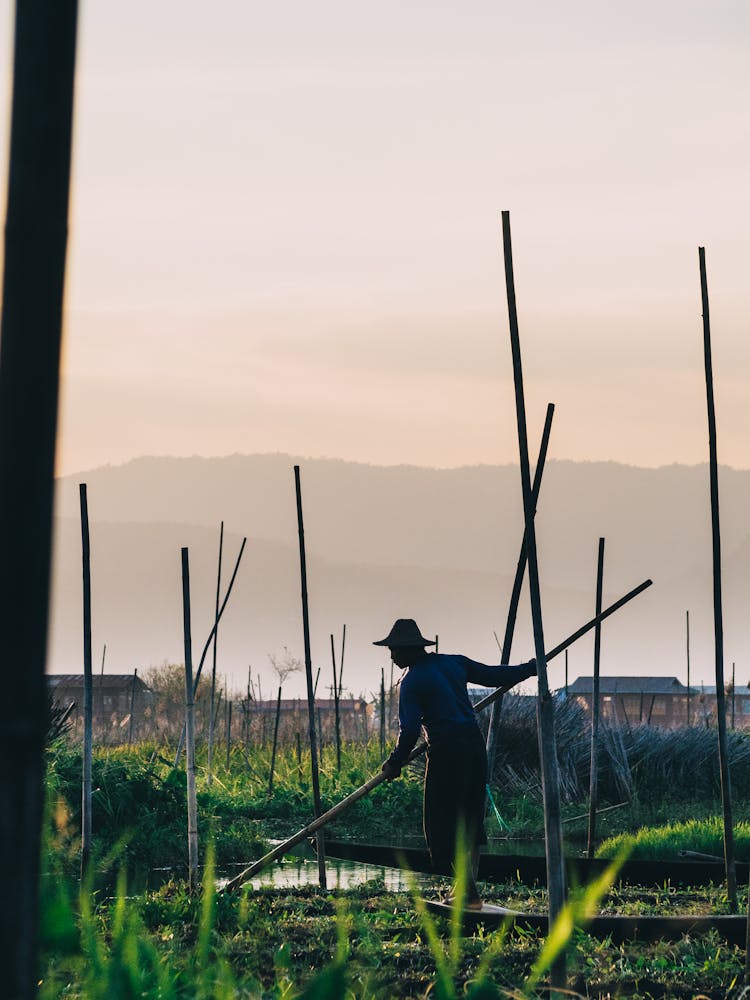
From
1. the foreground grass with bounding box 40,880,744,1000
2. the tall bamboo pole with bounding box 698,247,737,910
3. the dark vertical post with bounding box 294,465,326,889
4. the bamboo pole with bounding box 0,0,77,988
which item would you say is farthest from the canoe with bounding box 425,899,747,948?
the bamboo pole with bounding box 0,0,77,988

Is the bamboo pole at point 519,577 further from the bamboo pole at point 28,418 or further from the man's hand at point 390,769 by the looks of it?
the bamboo pole at point 28,418

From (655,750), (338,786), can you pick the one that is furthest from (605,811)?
(338,786)

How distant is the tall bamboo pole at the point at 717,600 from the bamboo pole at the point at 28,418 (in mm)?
6741

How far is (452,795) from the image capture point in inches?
302

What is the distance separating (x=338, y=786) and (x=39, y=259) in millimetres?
15296

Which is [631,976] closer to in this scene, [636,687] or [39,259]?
[39,259]

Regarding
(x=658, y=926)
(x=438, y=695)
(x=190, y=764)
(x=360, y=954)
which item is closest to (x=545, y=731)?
(x=360, y=954)

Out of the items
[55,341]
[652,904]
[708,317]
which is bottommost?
[652,904]

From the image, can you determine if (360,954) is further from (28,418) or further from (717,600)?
(28,418)

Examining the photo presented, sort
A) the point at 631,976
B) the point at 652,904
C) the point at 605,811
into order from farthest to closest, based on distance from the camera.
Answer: the point at 605,811, the point at 652,904, the point at 631,976

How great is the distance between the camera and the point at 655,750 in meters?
17.0

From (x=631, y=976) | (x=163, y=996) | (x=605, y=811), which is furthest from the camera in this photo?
(x=605, y=811)

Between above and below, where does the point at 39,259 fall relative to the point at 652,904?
above

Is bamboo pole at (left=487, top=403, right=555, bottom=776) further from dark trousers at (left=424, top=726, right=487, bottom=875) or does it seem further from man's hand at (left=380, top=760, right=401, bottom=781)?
man's hand at (left=380, top=760, right=401, bottom=781)
